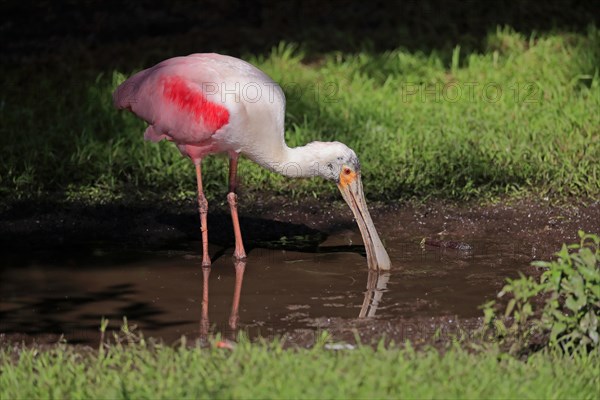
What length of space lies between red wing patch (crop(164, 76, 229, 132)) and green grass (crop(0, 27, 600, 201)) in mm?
1290

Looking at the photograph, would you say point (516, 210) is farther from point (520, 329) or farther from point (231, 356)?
point (231, 356)

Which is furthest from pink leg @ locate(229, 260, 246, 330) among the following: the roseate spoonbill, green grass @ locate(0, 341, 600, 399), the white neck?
green grass @ locate(0, 341, 600, 399)

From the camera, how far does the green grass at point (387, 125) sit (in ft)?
28.1

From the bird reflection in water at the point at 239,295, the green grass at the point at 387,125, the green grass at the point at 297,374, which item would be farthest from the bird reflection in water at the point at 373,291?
the green grass at the point at 387,125

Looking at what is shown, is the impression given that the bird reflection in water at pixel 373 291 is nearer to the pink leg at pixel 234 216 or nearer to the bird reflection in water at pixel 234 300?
the bird reflection in water at pixel 234 300

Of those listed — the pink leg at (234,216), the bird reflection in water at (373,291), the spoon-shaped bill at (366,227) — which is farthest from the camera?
the pink leg at (234,216)

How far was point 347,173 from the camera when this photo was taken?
23.3ft

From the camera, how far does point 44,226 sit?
7.83 meters

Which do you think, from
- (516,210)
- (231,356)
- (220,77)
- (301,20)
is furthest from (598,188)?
(301,20)

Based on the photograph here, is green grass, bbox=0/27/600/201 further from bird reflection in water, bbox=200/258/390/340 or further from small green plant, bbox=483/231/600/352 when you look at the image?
small green plant, bbox=483/231/600/352

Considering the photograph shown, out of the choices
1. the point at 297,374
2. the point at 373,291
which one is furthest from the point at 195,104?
the point at 297,374

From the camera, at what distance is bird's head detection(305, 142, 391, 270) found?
7.03m

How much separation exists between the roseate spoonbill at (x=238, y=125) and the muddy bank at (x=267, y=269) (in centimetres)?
30

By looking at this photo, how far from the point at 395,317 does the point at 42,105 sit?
5092 mm
